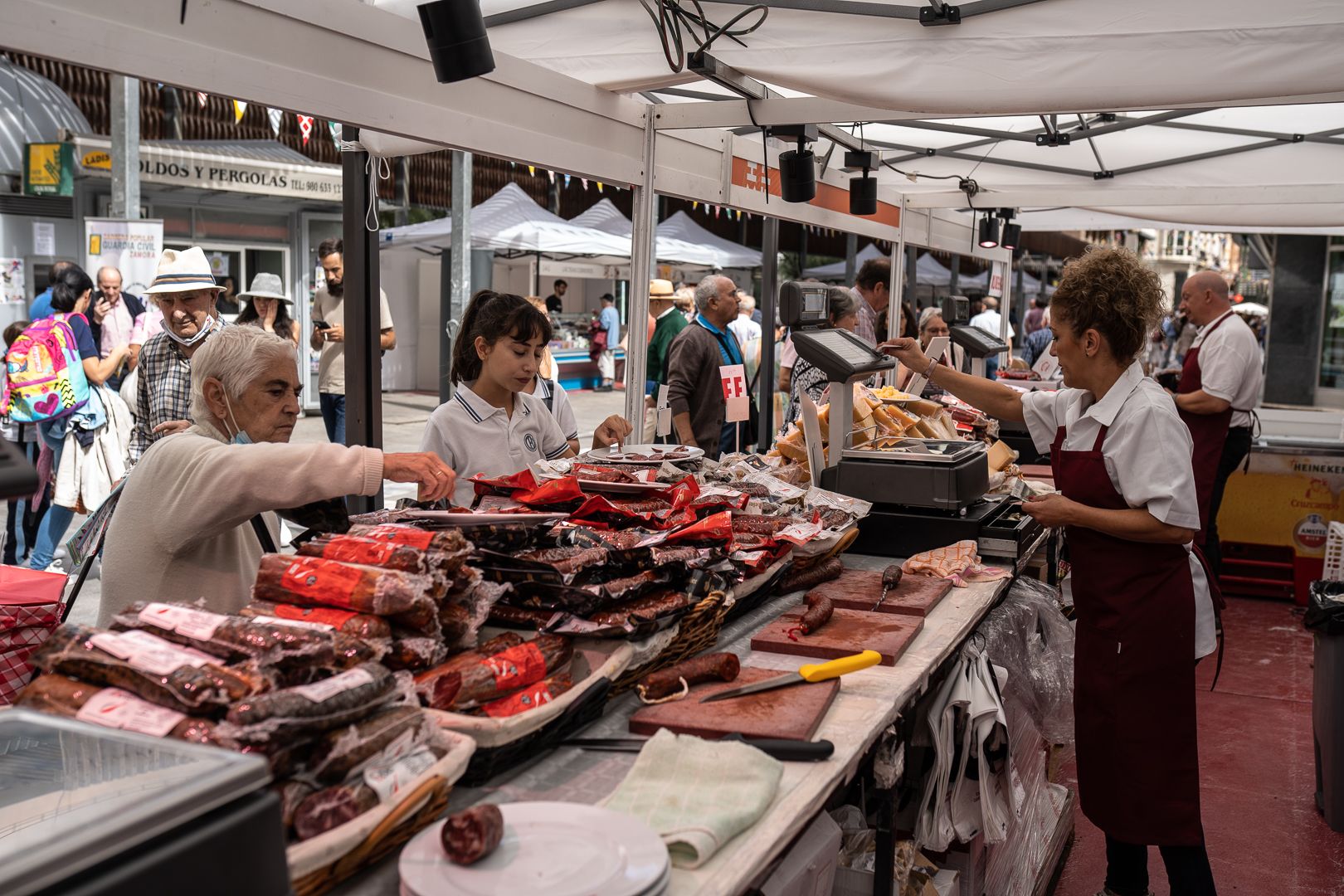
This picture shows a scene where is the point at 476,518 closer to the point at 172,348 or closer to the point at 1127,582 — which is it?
the point at 1127,582

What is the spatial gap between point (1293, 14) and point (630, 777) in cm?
322

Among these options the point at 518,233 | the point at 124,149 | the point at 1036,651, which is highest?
the point at 124,149

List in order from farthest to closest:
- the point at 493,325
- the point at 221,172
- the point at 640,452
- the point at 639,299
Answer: the point at 221,172 → the point at 639,299 → the point at 493,325 → the point at 640,452

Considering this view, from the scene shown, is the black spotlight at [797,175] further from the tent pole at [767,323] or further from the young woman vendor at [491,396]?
the tent pole at [767,323]

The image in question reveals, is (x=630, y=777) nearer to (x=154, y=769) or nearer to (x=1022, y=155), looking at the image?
(x=154, y=769)

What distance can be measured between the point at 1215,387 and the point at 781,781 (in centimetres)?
597

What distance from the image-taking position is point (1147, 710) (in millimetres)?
2912

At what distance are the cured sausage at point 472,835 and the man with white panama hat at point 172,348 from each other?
3424 mm

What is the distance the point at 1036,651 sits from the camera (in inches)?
135

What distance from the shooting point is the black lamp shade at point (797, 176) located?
18.4 feet

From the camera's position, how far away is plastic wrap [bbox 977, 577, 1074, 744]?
321cm

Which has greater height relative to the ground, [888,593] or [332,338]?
[332,338]

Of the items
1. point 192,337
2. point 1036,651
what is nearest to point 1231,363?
point 1036,651

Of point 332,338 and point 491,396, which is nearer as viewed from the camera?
point 491,396
